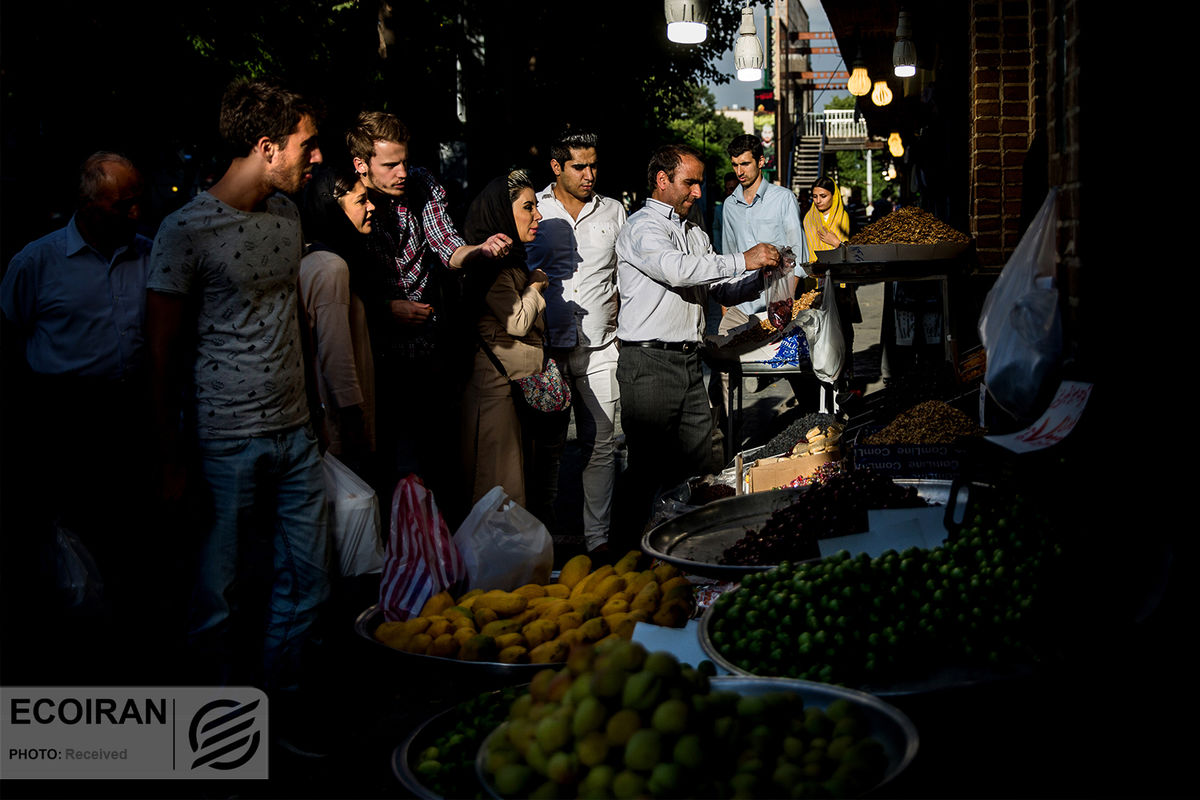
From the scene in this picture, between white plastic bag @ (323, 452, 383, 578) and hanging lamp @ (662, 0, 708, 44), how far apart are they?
5.79m

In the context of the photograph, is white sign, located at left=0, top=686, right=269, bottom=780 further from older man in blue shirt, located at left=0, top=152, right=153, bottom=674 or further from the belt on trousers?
the belt on trousers

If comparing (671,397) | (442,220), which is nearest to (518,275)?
(442,220)

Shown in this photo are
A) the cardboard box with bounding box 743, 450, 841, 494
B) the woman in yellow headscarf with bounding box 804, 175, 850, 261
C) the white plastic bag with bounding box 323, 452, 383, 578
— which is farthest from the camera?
the woman in yellow headscarf with bounding box 804, 175, 850, 261

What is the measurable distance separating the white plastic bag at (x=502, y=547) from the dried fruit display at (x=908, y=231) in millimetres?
2654

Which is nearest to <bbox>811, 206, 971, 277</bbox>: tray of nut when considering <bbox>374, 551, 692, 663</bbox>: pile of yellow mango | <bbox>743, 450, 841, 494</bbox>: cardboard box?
<bbox>743, 450, 841, 494</bbox>: cardboard box

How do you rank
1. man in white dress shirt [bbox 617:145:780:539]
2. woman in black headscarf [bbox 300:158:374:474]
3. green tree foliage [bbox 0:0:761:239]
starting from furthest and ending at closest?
1. green tree foliage [bbox 0:0:761:239]
2. man in white dress shirt [bbox 617:145:780:539]
3. woman in black headscarf [bbox 300:158:374:474]

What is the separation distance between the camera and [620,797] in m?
1.87

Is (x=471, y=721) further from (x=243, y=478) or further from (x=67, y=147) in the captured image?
(x=67, y=147)

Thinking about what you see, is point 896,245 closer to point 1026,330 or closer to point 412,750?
point 1026,330

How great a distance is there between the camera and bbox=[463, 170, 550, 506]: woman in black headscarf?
535cm

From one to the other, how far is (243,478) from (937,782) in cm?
248

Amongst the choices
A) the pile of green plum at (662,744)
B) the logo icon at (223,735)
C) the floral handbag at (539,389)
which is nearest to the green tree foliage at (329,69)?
the floral handbag at (539,389)

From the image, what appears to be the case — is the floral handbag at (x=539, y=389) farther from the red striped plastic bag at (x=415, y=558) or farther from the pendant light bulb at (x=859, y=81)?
the pendant light bulb at (x=859, y=81)

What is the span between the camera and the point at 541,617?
3410mm
